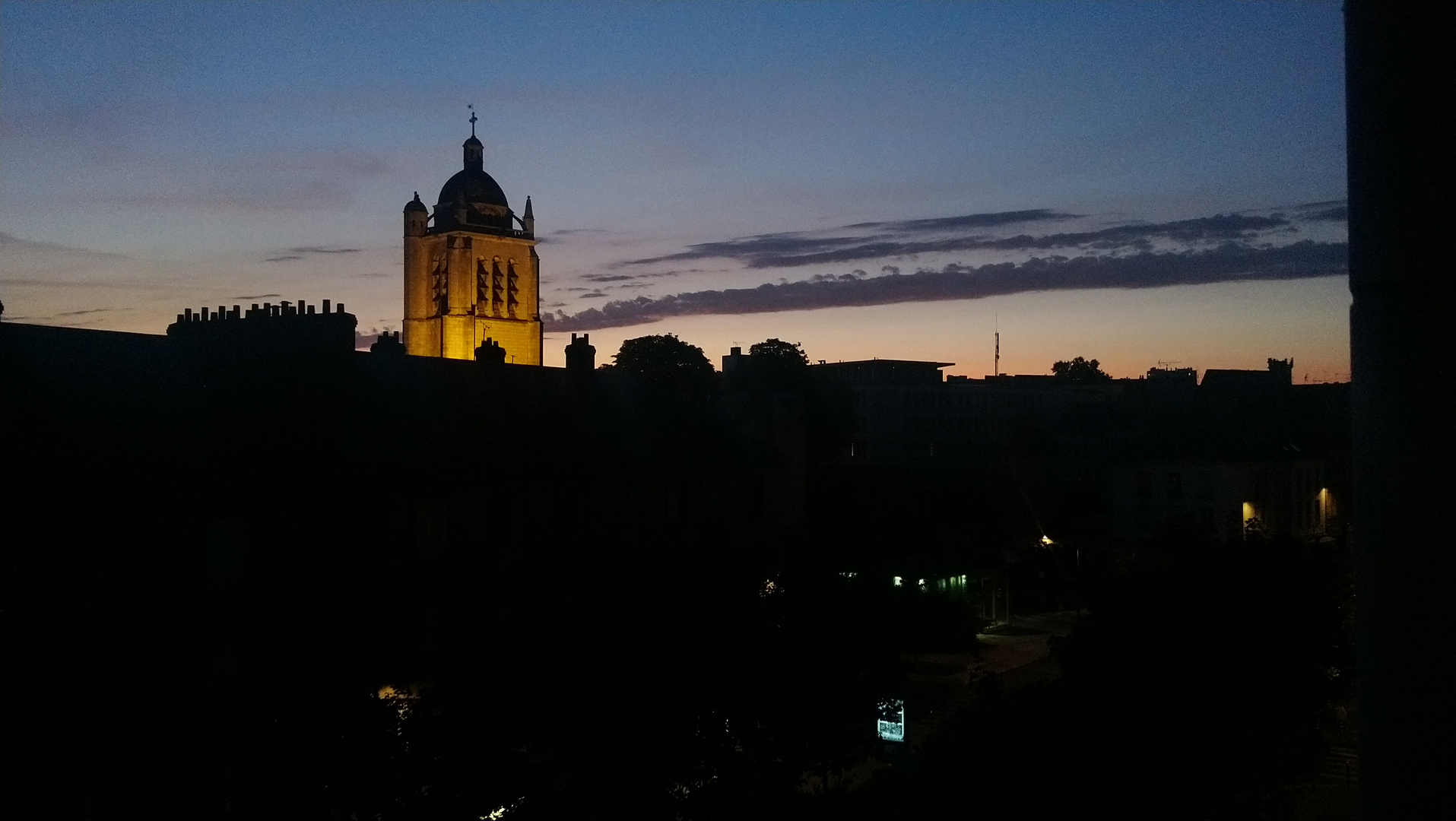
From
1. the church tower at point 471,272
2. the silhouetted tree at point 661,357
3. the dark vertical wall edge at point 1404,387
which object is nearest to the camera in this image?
the dark vertical wall edge at point 1404,387

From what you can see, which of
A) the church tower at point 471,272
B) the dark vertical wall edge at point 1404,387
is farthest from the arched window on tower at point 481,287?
the dark vertical wall edge at point 1404,387

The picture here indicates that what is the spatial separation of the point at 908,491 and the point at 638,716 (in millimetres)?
66226

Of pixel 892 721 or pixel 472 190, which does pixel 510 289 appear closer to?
pixel 472 190

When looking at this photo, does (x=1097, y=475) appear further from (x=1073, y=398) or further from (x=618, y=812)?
(x=618, y=812)

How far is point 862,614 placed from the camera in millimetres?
28234

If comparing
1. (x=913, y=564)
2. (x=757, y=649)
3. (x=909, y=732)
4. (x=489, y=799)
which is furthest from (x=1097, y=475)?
(x=489, y=799)

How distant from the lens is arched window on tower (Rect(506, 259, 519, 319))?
146m

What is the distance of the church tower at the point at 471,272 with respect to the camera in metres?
141

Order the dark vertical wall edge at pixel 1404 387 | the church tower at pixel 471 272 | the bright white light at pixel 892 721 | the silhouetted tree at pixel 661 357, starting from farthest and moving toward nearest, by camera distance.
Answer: the church tower at pixel 471 272
the silhouetted tree at pixel 661 357
the bright white light at pixel 892 721
the dark vertical wall edge at pixel 1404 387

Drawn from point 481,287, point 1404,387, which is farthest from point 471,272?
point 1404,387

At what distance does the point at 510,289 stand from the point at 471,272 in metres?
6.03

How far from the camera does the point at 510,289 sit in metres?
147

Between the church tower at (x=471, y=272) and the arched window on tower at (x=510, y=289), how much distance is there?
3.5 inches

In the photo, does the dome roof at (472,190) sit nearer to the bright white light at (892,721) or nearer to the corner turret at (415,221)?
the corner turret at (415,221)
